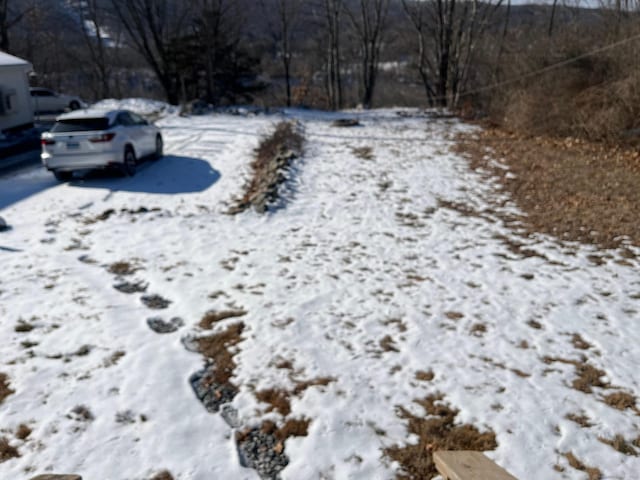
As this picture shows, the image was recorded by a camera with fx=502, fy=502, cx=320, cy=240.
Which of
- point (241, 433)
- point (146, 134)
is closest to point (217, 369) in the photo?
point (241, 433)

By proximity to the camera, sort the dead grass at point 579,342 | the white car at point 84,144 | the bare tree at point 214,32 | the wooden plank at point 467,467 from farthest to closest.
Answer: the bare tree at point 214,32, the white car at point 84,144, the dead grass at point 579,342, the wooden plank at point 467,467

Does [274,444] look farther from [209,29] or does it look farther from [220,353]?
[209,29]

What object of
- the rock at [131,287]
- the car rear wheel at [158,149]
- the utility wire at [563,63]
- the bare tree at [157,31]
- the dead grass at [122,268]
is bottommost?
the rock at [131,287]

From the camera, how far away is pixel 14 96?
62.4ft

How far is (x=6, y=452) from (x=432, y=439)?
9.92 ft

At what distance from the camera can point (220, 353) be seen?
4.88m

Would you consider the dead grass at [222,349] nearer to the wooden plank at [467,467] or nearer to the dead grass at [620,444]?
the wooden plank at [467,467]

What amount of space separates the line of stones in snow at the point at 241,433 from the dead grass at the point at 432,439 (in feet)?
2.65

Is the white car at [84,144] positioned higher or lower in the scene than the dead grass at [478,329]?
higher

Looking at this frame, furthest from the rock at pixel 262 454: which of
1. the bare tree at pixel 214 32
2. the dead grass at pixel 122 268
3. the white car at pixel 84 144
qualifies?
the bare tree at pixel 214 32

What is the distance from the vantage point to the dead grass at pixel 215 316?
542cm

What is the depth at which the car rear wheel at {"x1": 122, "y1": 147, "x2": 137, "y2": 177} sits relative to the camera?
11677 mm

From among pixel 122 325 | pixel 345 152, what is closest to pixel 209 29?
pixel 345 152

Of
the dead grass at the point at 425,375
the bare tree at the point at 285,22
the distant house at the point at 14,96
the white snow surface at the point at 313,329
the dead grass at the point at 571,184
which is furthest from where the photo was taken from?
the bare tree at the point at 285,22
